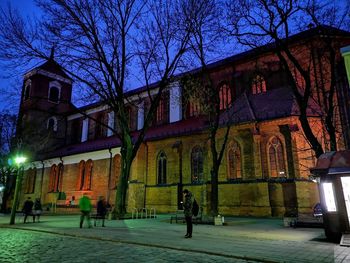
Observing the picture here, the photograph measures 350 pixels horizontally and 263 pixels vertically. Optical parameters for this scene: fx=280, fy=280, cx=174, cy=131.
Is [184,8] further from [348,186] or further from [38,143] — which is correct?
[38,143]

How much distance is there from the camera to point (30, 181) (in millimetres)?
37000

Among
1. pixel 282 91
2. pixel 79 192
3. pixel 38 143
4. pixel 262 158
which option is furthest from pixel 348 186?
pixel 38 143

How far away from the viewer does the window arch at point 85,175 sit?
1179 inches

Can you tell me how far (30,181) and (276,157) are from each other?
3203cm

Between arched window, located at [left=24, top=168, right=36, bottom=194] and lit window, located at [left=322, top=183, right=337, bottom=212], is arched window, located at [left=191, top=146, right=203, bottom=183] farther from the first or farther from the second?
arched window, located at [left=24, top=168, right=36, bottom=194]

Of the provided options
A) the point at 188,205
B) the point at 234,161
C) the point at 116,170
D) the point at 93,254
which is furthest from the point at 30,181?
the point at 93,254

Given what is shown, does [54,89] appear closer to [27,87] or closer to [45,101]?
[45,101]

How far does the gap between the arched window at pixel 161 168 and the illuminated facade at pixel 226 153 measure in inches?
3.5

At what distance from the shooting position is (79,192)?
97.6 feet

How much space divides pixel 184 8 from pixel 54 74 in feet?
96.0

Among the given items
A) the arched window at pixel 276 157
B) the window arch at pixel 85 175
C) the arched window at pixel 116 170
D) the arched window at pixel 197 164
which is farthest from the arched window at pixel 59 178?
the arched window at pixel 276 157

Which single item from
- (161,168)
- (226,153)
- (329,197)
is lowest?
(329,197)

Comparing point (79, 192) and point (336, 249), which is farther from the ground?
point (79, 192)

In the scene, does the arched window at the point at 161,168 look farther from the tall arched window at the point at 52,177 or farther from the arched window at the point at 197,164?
the tall arched window at the point at 52,177
